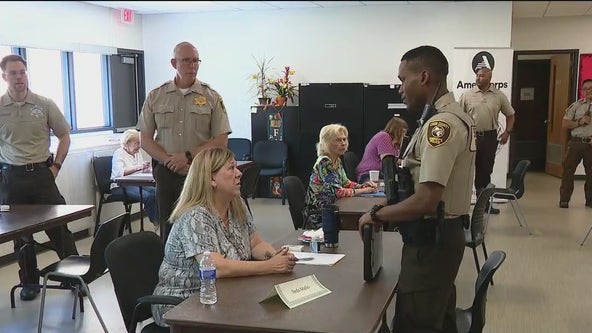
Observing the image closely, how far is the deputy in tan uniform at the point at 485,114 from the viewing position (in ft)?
21.2

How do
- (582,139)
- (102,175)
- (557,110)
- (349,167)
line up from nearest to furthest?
(349,167) → (102,175) → (582,139) → (557,110)

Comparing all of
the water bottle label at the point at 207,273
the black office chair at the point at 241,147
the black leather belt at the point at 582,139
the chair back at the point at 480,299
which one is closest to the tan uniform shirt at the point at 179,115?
the water bottle label at the point at 207,273

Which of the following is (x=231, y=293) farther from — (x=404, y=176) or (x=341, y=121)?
(x=341, y=121)

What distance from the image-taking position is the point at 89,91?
7176 mm

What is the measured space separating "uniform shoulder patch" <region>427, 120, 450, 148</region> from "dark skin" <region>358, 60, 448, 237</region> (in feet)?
0.47

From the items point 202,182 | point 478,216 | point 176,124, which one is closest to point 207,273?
point 202,182

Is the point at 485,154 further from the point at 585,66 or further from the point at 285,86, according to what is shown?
the point at 585,66

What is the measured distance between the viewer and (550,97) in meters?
10.8

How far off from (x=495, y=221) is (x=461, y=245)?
15.6 ft

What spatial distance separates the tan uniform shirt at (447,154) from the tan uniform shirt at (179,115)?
6.58 feet

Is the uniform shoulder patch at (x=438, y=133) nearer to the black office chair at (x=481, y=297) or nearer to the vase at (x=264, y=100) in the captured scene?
the black office chair at (x=481, y=297)

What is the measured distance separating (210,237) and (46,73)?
4919mm

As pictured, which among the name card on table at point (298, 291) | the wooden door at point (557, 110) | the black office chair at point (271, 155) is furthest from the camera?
the wooden door at point (557, 110)

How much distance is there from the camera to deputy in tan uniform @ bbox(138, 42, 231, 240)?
3.82m
